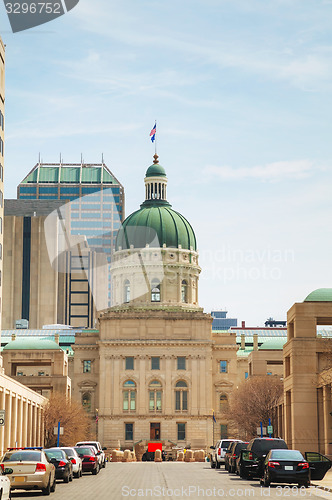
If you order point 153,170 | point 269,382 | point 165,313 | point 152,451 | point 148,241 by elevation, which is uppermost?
point 153,170

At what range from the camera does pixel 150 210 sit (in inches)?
6142

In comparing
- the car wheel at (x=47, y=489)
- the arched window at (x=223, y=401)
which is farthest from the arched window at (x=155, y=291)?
the car wheel at (x=47, y=489)

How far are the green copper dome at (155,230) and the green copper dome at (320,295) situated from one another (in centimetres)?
6769

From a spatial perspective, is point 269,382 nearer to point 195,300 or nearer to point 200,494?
point 195,300

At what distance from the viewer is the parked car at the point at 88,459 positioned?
59406 millimetres

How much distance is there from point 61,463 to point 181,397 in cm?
9214

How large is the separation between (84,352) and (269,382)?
124ft

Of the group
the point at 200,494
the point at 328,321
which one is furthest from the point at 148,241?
the point at 200,494

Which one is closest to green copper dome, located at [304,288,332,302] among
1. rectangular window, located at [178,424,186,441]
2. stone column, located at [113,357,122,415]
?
rectangular window, located at [178,424,186,441]

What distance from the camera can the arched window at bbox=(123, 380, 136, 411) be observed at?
139 meters

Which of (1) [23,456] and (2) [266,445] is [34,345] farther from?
(1) [23,456]

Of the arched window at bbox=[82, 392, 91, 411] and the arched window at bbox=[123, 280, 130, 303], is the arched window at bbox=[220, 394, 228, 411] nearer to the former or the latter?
the arched window at bbox=[82, 392, 91, 411]

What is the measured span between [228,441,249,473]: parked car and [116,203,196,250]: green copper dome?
91.8 metres

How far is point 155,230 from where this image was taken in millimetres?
153750
